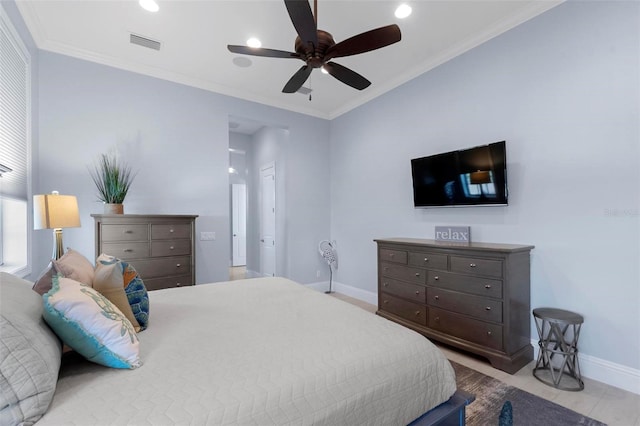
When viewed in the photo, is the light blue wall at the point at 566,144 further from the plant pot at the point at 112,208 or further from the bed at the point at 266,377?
the plant pot at the point at 112,208

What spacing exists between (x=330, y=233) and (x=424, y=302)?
2428 mm

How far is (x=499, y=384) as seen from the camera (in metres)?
2.20

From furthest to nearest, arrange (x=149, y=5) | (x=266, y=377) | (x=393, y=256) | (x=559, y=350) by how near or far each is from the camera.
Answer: (x=393, y=256) → (x=149, y=5) → (x=559, y=350) → (x=266, y=377)

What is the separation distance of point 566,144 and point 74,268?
11.5 feet

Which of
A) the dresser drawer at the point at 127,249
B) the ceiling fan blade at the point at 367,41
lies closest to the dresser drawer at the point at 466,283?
the ceiling fan blade at the point at 367,41

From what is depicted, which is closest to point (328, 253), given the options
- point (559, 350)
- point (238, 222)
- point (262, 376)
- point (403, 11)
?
point (559, 350)

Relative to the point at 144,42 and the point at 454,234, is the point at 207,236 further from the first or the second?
the point at 454,234

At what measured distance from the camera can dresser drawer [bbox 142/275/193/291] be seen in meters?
3.08

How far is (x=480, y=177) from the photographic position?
287cm

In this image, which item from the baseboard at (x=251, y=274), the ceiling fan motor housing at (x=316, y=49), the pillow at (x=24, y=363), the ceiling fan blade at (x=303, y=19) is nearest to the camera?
Result: the pillow at (x=24, y=363)

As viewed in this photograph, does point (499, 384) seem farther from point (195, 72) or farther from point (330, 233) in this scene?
point (195, 72)

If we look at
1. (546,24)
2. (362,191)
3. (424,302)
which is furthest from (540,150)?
(362,191)

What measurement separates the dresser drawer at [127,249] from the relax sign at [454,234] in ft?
10.4

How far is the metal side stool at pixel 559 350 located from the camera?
2186 millimetres
